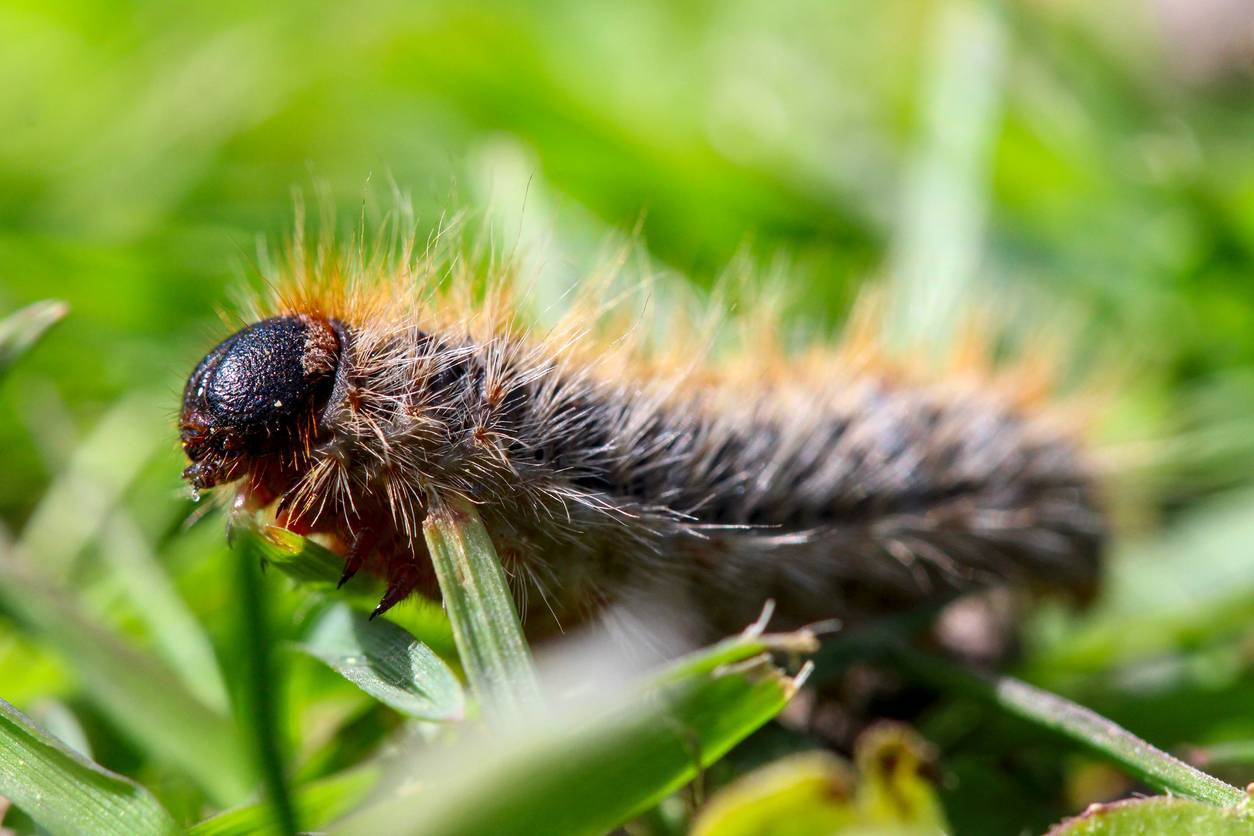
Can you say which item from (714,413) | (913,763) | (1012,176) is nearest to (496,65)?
(1012,176)

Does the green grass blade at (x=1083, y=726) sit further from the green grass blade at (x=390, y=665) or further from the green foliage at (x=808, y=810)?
the green grass blade at (x=390, y=665)

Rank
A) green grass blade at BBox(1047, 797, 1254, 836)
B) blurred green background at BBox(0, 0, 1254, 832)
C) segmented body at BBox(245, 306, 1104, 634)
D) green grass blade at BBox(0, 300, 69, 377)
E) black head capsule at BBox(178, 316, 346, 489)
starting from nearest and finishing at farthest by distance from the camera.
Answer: green grass blade at BBox(1047, 797, 1254, 836)
black head capsule at BBox(178, 316, 346, 489)
segmented body at BBox(245, 306, 1104, 634)
green grass blade at BBox(0, 300, 69, 377)
blurred green background at BBox(0, 0, 1254, 832)

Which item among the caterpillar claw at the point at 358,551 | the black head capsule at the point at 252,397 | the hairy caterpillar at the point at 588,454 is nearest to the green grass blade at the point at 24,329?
the hairy caterpillar at the point at 588,454

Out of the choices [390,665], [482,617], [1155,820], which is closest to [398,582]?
[390,665]

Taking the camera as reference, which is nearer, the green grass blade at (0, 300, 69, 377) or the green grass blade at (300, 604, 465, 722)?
the green grass blade at (300, 604, 465, 722)

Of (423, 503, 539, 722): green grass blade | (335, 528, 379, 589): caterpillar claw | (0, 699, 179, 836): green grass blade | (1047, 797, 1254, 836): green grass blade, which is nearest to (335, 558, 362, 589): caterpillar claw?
(335, 528, 379, 589): caterpillar claw

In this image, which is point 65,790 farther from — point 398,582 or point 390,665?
point 398,582

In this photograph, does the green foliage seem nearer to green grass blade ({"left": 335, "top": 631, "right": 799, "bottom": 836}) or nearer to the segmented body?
green grass blade ({"left": 335, "top": 631, "right": 799, "bottom": 836})
